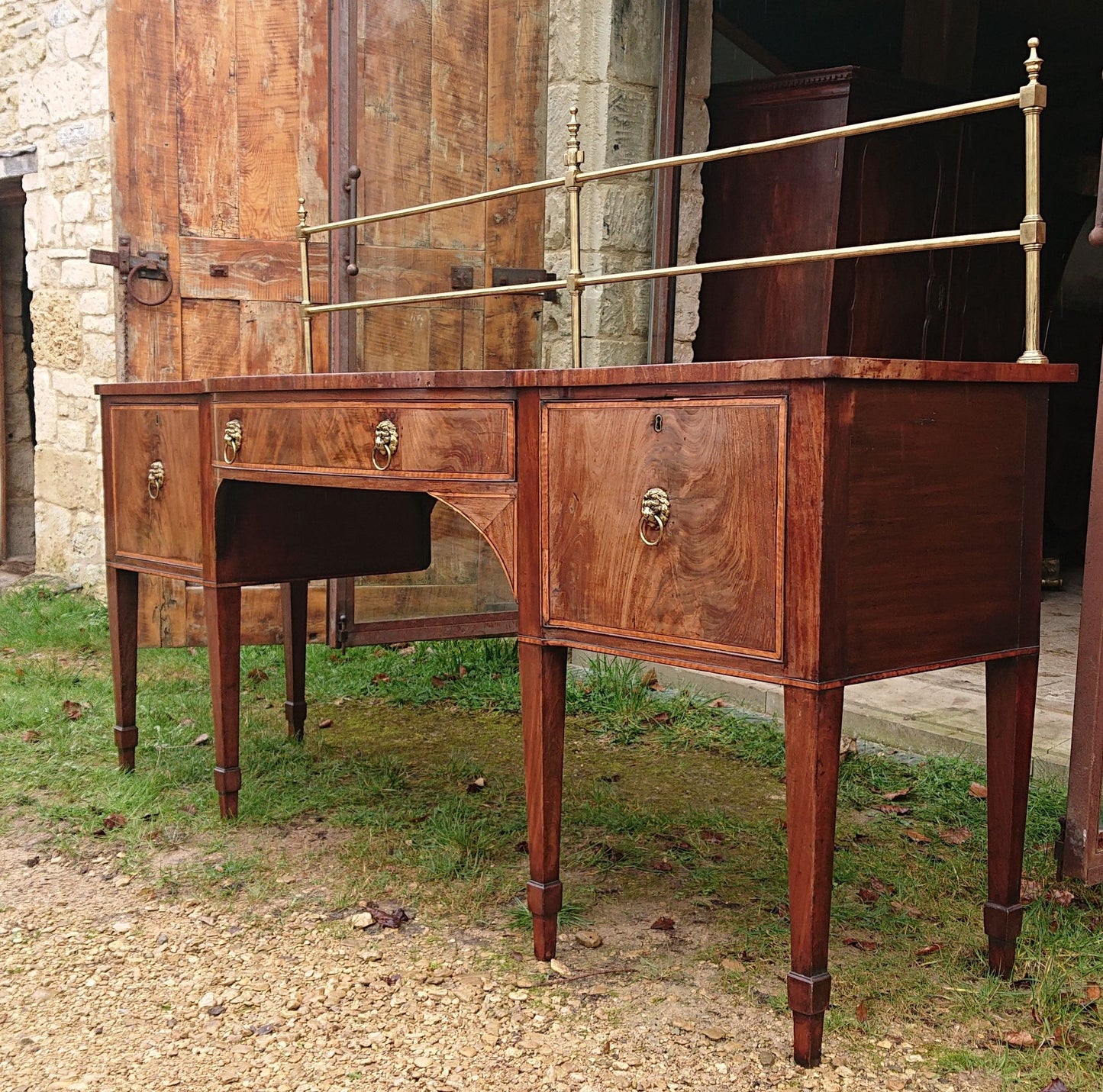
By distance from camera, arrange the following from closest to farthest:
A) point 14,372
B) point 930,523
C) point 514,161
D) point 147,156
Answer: point 930,523 → point 514,161 → point 147,156 → point 14,372

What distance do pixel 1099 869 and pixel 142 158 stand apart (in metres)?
4.53

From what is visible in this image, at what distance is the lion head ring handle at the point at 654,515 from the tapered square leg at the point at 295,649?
6.66 feet

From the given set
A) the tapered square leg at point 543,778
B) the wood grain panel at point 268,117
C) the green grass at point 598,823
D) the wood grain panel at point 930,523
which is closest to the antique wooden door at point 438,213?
the green grass at point 598,823

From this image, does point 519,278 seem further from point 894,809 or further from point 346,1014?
point 346,1014

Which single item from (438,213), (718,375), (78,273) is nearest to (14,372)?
(78,273)

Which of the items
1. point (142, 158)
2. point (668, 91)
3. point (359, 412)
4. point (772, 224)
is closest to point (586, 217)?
point (668, 91)

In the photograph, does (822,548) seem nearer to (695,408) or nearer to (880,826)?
(695,408)

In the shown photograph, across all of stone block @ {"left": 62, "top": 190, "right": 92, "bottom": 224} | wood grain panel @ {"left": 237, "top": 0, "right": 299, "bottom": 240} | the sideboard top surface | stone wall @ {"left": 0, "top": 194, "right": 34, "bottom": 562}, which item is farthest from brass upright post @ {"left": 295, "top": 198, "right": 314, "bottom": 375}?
stone wall @ {"left": 0, "top": 194, "right": 34, "bottom": 562}

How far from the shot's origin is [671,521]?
221 cm

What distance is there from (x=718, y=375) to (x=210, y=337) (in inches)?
148

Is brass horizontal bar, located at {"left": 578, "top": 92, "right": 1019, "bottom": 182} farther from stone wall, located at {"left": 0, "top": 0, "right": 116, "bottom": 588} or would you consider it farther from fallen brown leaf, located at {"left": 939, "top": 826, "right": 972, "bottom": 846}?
stone wall, located at {"left": 0, "top": 0, "right": 116, "bottom": 588}

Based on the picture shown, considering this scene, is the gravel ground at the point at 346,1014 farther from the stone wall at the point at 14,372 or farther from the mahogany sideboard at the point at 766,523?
the stone wall at the point at 14,372

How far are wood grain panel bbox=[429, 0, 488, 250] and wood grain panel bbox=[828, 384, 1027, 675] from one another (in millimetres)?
3185

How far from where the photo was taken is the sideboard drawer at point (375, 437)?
2.51 m
